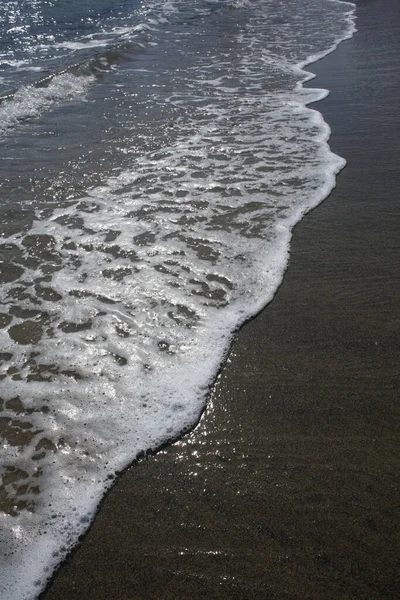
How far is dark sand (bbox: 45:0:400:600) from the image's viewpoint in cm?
201

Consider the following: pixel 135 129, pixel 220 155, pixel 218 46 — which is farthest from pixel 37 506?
pixel 218 46

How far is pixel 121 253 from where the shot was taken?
4234 mm

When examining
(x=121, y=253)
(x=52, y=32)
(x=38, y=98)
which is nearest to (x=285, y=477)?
(x=121, y=253)

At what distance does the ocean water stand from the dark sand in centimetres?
15

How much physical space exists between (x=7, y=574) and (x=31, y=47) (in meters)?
14.4

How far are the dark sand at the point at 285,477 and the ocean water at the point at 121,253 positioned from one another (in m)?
0.15

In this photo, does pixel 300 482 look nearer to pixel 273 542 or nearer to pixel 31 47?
pixel 273 542

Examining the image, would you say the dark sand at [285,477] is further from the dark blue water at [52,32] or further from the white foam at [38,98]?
the dark blue water at [52,32]

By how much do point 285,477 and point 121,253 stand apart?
8.23 feet

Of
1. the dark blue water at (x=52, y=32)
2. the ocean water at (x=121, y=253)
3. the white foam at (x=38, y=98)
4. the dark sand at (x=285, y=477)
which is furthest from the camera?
the dark blue water at (x=52, y=32)

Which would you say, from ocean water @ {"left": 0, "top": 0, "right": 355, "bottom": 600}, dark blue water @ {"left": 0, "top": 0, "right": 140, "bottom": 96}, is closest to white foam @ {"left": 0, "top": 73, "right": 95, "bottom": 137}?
ocean water @ {"left": 0, "top": 0, "right": 355, "bottom": 600}

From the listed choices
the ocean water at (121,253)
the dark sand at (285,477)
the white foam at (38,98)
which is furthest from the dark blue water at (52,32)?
the dark sand at (285,477)

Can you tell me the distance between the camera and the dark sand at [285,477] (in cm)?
201

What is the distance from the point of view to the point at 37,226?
4820mm
